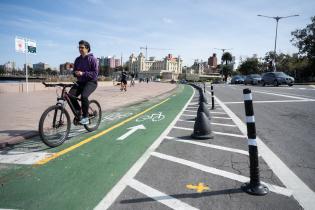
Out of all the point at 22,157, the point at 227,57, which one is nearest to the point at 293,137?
the point at 22,157

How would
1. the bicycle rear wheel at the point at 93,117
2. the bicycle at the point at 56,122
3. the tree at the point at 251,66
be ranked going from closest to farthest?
the bicycle at the point at 56,122 → the bicycle rear wheel at the point at 93,117 → the tree at the point at 251,66

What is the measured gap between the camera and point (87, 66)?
726cm

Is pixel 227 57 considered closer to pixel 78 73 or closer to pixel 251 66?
pixel 251 66

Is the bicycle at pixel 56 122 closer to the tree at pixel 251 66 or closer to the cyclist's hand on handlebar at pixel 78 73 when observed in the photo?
the cyclist's hand on handlebar at pixel 78 73

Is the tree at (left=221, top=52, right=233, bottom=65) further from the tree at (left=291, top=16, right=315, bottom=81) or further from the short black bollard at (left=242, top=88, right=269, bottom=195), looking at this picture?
the short black bollard at (left=242, top=88, right=269, bottom=195)

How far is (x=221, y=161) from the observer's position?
5.25 m

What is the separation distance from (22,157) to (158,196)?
296 cm

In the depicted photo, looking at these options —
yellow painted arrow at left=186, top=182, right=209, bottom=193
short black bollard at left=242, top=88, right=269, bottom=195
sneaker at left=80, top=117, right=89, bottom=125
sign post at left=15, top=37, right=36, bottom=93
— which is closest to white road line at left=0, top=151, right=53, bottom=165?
sneaker at left=80, top=117, right=89, bottom=125

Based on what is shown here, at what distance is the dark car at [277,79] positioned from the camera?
33.7 m

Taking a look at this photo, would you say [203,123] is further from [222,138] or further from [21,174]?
[21,174]

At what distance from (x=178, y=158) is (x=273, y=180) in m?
1.72

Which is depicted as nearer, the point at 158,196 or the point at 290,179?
the point at 158,196

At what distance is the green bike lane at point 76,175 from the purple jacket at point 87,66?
1443 millimetres

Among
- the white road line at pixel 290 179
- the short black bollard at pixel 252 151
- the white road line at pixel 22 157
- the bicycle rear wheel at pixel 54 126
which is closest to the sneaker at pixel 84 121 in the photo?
the bicycle rear wheel at pixel 54 126
